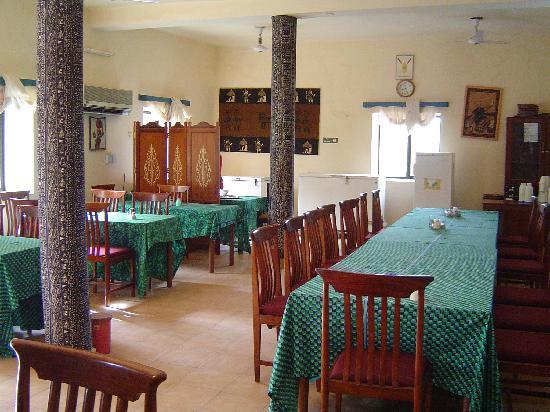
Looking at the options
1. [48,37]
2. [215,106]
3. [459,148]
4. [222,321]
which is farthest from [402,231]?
→ [215,106]

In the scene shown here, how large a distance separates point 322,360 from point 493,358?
2.35 feet

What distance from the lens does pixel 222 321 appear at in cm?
529

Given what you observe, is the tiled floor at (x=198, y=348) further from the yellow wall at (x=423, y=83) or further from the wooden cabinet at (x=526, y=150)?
the wooden cabinet at (x=526, y=150)

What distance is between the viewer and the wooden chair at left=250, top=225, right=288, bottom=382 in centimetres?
366

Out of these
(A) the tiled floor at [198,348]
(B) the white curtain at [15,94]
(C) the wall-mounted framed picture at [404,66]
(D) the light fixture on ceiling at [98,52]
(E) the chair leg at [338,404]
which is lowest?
(A) the tiled floor at [198,348]

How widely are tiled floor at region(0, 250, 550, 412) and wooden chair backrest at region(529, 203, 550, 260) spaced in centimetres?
165

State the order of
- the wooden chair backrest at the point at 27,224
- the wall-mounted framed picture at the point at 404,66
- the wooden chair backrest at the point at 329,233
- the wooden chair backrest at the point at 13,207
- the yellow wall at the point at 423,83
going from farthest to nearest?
the wall-mounted framed picture at the point at 404,66 < the yellow wall at the point at 423,83 < the wooden chair backrest at the point at 13,207 < the wooden chair backrest at the point at 27,224 < the wooden chair backrest at the point at 329,233

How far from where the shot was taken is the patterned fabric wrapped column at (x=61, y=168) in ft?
12.3

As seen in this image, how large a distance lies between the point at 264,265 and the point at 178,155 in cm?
467

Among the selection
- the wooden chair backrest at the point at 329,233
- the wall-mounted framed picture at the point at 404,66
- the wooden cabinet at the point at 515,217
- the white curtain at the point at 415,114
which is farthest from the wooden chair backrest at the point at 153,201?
the wall-mounted framed picture at the point at 404,66

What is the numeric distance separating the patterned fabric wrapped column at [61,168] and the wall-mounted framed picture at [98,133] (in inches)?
183

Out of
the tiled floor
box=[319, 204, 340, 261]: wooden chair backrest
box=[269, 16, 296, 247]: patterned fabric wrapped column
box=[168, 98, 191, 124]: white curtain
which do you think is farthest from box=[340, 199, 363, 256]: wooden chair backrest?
box=[168, 98, 191, 124]: white curtain

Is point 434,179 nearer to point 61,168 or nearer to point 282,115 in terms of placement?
point 282,115

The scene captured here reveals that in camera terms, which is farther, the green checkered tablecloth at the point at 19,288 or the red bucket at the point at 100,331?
the red bucket at the point at 100,331
